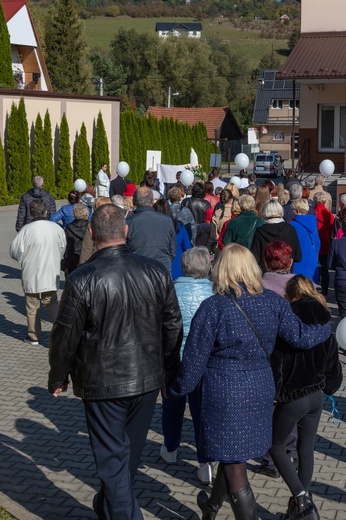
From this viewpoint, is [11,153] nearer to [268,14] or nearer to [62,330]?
[62,330]

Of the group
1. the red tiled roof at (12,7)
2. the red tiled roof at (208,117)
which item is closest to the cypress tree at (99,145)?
the red tiled roof at (12,7)

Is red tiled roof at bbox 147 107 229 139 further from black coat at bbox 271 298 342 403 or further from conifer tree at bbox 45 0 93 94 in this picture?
black coat at bbox 271 298 342 403

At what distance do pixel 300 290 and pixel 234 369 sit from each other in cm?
102

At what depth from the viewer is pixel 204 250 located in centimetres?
599

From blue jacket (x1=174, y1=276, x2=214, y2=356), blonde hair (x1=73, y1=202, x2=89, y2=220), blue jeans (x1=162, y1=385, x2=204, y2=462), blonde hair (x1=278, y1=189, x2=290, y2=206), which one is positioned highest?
blonde hair (x1=278, y1=189, x2=290, y2=206)

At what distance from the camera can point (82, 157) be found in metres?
34.8

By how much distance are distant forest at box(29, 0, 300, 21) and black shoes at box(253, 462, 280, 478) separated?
162 meters

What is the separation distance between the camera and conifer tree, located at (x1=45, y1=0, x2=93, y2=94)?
59656 mm

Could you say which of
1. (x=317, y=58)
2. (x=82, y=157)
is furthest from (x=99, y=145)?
(x=317, y=58)

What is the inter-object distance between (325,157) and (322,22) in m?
4.33

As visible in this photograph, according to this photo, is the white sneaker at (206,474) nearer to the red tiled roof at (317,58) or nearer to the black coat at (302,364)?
the black coat at (302,364)

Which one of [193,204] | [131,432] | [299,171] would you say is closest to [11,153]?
[299,171]

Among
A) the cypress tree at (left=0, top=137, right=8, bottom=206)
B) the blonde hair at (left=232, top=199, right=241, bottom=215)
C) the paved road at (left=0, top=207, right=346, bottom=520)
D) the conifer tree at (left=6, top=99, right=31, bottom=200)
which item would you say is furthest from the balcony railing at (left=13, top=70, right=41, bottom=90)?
the paved road at (left=0, top=207, right=346, bottom=520)

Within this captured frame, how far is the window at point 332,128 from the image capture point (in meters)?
27.5
